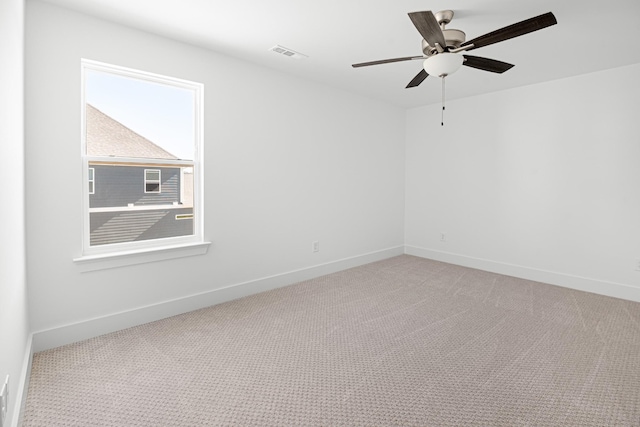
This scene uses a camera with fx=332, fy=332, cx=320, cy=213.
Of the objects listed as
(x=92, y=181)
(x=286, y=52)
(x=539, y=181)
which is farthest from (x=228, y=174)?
(x=539, y=181)

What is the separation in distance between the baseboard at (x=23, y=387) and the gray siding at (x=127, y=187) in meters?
1.07

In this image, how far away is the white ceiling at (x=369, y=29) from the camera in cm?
235

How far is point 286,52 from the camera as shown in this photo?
3.18 m

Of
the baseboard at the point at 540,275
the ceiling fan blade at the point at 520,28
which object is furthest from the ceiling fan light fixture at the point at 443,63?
the baseboard at the point at 540,275

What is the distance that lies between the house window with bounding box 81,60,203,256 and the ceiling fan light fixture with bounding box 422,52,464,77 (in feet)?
6.86

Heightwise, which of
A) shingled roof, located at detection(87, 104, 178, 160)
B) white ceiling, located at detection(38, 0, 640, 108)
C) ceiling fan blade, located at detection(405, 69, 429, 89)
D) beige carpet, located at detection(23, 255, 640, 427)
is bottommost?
beige carpet, located at detection(23, 255, 640, 427)

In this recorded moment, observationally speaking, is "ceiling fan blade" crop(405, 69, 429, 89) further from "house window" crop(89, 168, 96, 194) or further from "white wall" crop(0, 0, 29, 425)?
"house window" crop(89, 168, 96, 194)

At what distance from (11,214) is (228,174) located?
186 centimetres

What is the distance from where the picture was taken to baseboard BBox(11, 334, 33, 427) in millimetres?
1664

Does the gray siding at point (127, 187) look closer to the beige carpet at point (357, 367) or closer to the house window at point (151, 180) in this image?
the house window at point (151, 180)

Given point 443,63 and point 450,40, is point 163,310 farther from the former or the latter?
point 450,40

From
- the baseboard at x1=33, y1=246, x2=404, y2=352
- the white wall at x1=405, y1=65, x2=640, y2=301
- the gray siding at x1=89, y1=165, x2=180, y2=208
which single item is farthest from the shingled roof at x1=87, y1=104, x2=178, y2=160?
the white wall at x1=405, y1=65, x2=640, y2=301

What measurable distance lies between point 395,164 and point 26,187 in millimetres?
4551

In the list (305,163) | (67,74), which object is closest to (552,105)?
(305,163)
